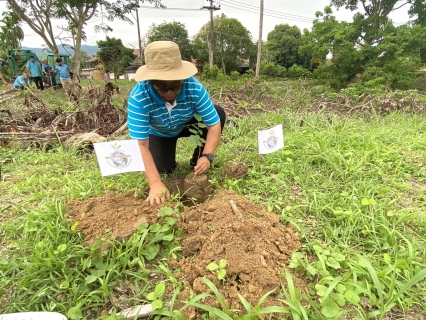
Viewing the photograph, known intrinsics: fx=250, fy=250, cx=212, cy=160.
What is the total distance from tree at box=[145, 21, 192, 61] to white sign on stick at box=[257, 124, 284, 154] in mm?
26903

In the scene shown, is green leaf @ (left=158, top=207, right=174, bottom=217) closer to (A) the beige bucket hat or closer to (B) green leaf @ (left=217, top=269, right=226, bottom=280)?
(B) green leaf @ (left=217, top=269, right=226, bottom=280)

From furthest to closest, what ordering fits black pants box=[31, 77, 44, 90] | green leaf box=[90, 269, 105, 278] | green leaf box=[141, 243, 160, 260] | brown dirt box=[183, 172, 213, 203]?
black pants box=[31, 77, 44, 90] < brown dirt box=[183, 172, 213, 203] < green leaf box=[141, 243, 160, 260] < green leaf box=[90, 269, 105, 278]

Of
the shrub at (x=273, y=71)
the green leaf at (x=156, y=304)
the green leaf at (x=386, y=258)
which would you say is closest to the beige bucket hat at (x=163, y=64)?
the green leaf at (x=156, y=304)

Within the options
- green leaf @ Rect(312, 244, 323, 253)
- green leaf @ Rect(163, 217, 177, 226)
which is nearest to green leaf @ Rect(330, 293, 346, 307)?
green leaf @ Rect(312, 244, 323, 253)

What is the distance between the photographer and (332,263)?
116cm

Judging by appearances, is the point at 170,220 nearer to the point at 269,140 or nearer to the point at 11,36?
the point at 269,140

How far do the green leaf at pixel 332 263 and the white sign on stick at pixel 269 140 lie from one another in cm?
94

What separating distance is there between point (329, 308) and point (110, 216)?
1147 millimetres

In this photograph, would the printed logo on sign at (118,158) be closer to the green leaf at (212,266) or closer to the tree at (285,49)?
the green leaf at (212,266)

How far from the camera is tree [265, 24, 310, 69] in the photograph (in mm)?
25266

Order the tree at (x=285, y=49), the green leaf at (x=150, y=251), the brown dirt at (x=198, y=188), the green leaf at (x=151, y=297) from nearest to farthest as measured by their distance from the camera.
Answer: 1. the green leaf at (x=151, y=297)
2. the green leaf at (x=150, y=251)
3. the brown dirt at (x=198, y=188)
4. the tree at (x=285, y=49)

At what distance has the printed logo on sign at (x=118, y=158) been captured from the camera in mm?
1498

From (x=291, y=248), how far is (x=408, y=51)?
1130 centimetres

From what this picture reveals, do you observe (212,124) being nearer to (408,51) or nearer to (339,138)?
(339,138)
